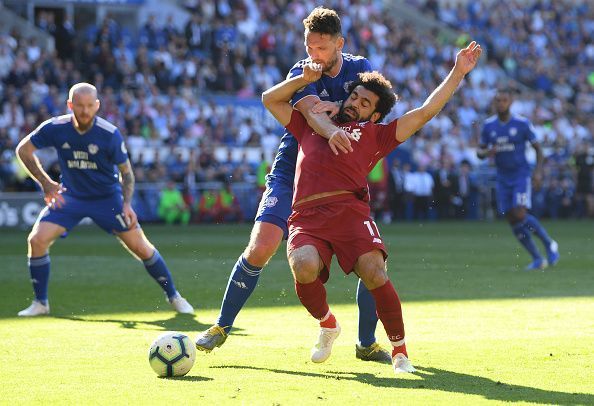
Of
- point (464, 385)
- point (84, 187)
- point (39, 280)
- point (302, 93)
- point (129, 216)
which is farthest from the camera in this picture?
point (84, 187)

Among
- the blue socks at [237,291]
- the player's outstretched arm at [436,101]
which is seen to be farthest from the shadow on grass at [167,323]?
the player's outstretched arm at [436,101]

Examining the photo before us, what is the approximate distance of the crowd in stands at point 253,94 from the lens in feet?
88.2

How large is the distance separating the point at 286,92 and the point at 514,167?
9.10 m

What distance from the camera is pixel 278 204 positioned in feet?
26.2

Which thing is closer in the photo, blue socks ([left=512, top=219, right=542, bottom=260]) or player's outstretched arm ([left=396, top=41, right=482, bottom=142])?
player's outstretched arm ([left=396, top=41, right=482, bottom=142])

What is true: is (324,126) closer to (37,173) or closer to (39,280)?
(37,173)

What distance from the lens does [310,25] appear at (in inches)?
297

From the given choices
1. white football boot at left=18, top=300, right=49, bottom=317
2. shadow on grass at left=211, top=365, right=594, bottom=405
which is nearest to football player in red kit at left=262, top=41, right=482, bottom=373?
shadow on grass at left=211, top=365, right=594, bottom=405

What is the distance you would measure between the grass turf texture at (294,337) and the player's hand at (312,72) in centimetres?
184

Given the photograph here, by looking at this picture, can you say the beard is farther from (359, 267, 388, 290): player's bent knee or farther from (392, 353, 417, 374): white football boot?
(392, 353, 417, 374): white football boot

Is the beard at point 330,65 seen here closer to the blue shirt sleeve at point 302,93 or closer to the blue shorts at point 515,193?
the blue shirt sleeve at point 302,93

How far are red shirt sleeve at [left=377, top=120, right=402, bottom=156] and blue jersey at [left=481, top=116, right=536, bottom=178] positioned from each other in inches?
347

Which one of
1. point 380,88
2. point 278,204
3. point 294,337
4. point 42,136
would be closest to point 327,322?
point 278,204

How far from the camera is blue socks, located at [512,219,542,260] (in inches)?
610
